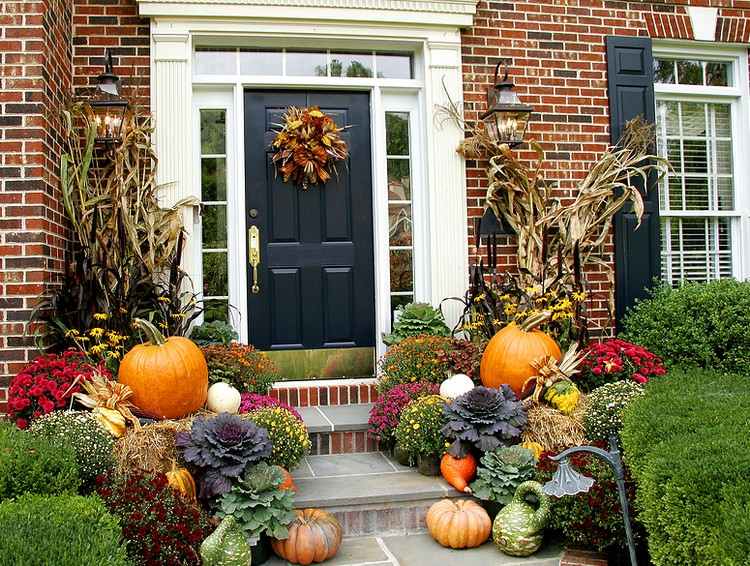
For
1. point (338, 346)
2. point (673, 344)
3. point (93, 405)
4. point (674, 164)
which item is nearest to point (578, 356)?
point (673, 344)

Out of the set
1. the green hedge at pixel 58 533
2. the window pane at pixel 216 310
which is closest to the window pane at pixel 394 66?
the window pane at pixel 216 310

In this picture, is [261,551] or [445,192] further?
[445,192]

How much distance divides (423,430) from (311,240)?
1.95 m

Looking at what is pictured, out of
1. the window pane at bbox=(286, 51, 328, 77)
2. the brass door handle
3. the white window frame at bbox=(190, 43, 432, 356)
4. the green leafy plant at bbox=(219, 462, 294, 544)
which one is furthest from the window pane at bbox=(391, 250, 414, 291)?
the green leafy plant at bbox=(219, 462, 294, 544)

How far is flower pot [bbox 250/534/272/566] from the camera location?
10.9ft

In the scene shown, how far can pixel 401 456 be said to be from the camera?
14.1 feet

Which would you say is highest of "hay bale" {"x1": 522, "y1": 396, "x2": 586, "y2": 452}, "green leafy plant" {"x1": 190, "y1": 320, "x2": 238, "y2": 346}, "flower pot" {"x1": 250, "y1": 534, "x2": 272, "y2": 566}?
"green leafy plant" {"x1": 190, "y1": 320, "x2": 238, "y2": 346}

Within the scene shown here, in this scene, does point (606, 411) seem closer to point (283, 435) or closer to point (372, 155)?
point (283, 435)

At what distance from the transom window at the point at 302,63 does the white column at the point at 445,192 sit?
1.04 ft

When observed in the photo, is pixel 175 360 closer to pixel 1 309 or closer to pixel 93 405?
pixel 93 405

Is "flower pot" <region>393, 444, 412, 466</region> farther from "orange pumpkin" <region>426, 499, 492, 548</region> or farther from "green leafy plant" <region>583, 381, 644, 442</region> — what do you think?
"green leafy plant" <region>583, 381, 644, 442</region>

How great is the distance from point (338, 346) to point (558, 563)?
2.58 meters

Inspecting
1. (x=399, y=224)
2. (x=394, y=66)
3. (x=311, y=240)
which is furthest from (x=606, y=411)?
(x=394, y=66)

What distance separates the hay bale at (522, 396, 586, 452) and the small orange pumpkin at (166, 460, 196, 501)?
179 centimetres
